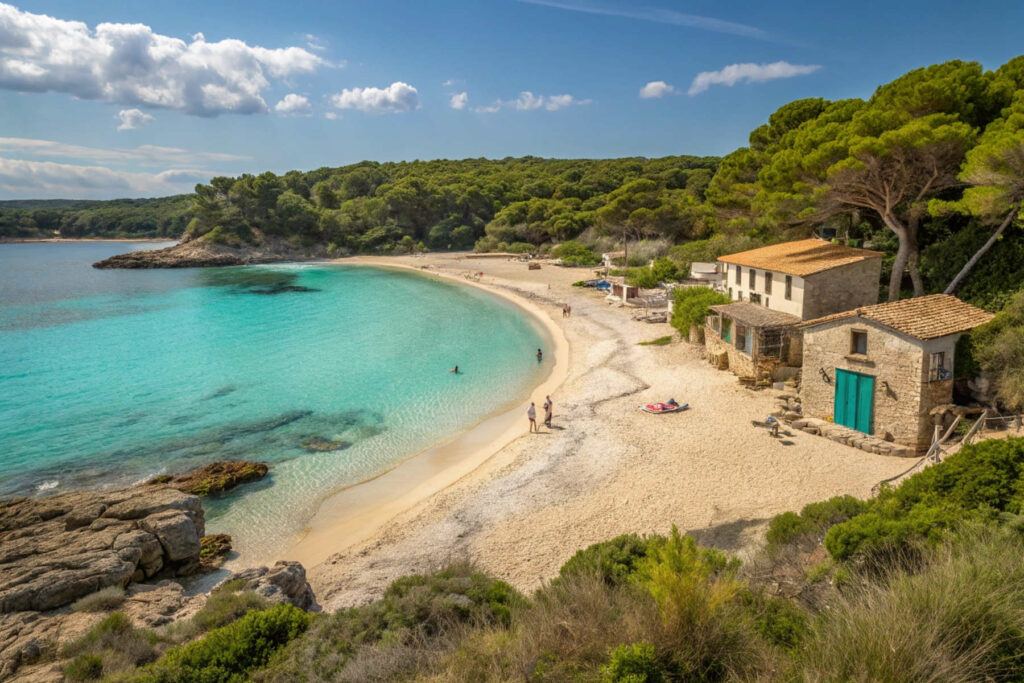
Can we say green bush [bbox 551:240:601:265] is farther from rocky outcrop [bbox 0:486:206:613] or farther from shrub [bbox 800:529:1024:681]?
shrub [bbox 800:529:1024:681]

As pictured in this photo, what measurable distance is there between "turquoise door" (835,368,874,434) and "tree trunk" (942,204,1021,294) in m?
5.84

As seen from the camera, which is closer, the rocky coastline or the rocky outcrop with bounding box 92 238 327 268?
the rocky coastline

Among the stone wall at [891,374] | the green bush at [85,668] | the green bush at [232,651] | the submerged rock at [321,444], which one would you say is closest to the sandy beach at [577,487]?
the stone wall at [891,374]

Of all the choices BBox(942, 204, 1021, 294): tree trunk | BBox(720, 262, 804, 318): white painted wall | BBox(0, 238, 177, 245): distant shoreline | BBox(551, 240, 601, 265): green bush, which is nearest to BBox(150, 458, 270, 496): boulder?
BBox(720, 262, 804, 318): white painted wall

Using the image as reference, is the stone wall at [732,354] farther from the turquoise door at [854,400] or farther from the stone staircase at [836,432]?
the turquoise door at [854,400]

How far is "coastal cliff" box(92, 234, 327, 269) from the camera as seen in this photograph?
7750 centimetres

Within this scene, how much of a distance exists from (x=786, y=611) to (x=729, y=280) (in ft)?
69.9

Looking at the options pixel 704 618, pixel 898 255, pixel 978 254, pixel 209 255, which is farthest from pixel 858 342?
pixel 209 255

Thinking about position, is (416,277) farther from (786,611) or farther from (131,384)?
(786,611)

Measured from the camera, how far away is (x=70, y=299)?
52.1 meters

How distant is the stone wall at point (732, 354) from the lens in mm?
20047

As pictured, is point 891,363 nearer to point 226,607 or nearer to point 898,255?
point 898,255

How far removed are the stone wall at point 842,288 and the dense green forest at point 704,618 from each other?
1159cm

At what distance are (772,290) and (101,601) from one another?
21389mm
